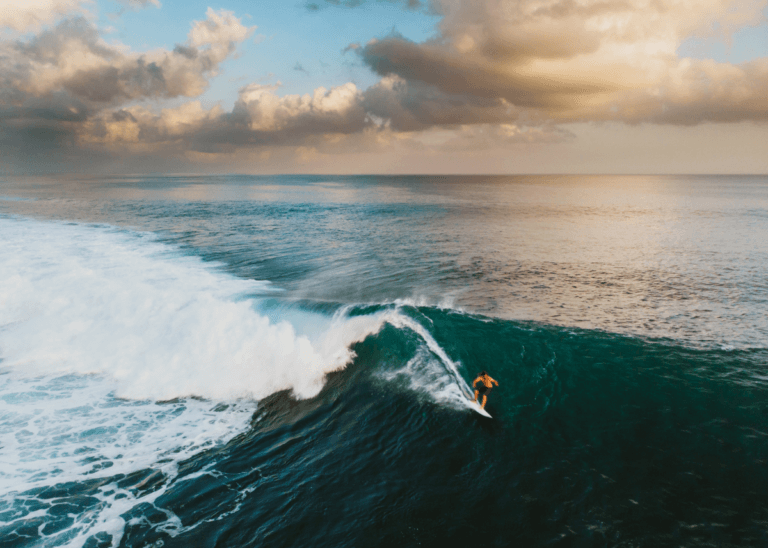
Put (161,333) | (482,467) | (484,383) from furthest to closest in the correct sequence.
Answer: (161,333)
(484,383)
(482,467)

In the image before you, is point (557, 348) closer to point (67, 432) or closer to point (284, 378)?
point (284, 378)

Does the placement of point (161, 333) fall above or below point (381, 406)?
above

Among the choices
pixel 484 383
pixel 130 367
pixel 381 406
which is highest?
pixel 484 383

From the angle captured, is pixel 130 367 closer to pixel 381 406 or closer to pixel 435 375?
pixel 381 406

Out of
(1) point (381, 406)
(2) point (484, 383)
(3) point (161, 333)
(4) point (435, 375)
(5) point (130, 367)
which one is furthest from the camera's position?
(3) point (161, 333)

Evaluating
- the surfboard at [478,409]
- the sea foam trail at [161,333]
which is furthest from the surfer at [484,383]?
the sea foam trail at [161,333]

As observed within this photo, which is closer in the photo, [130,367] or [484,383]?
[484,383]

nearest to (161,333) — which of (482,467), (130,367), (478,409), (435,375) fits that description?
(130,367)

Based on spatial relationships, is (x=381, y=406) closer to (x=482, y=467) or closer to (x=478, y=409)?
(x=478, y=409)
